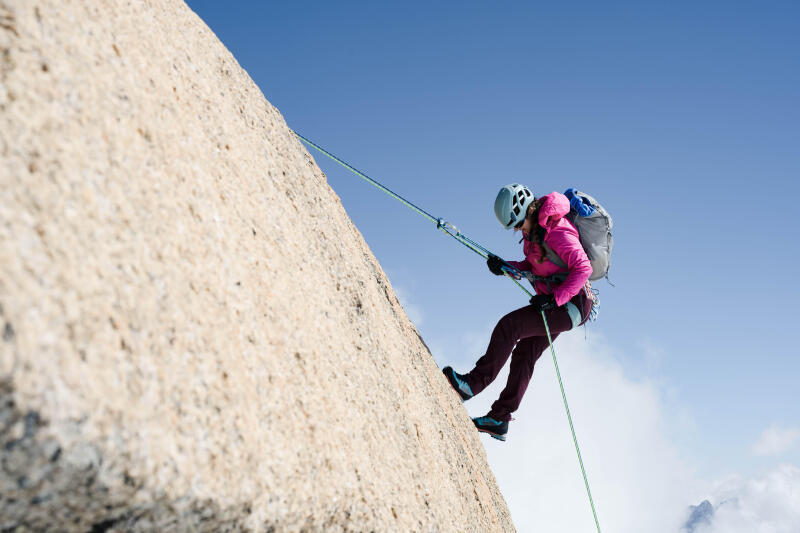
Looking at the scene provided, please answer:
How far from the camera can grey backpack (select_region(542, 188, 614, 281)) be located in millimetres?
8469

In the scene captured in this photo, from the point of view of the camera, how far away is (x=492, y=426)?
8484 mm

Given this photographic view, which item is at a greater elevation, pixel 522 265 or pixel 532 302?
pixel 522 265

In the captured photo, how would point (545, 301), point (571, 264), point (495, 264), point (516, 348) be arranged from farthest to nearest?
1. point (495, 264)
2. point (516, 348)
3. point (545, 301)
4. point (571, 264)

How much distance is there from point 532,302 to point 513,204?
60.6 inches

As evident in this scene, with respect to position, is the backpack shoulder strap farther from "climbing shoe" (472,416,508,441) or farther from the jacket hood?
"climbing shoe" (472,416,508,441)

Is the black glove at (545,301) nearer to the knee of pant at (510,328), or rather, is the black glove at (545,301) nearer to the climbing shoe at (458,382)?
the knee of pant at (510,328)

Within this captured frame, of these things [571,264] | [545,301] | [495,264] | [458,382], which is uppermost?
[495,264]

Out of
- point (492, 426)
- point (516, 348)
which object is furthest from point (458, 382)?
point (516, 348)

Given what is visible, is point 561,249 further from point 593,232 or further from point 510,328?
point 510,328

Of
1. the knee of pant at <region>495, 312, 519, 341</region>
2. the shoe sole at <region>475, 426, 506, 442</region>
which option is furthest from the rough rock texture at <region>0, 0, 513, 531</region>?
the knee of pant at <region>495, 312, 519, 341</region>

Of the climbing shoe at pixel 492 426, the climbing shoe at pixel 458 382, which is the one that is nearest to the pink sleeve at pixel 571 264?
the climbing shoe at pixel 458 382

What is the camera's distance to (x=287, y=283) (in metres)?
3.51

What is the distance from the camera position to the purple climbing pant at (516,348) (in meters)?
8.41

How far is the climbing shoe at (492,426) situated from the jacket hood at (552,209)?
10.2 ft
